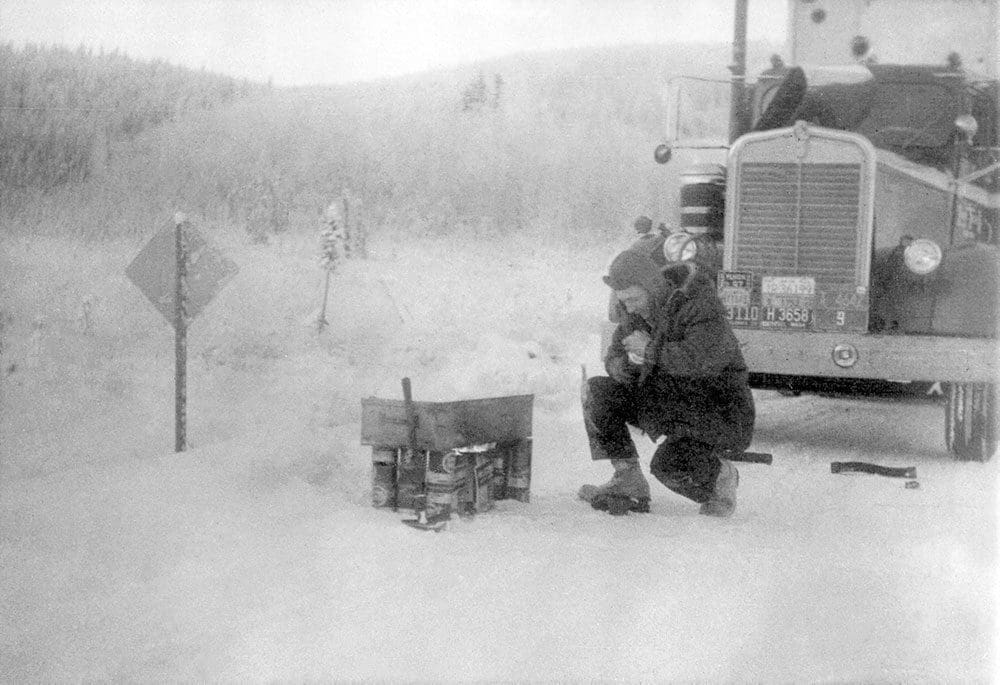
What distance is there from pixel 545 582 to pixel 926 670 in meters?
1.26

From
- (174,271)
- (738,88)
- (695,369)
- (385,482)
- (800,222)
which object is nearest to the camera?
(385,482)

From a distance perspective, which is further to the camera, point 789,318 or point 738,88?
point 738,88

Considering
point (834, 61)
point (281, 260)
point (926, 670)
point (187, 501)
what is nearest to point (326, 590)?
point (187, 501)

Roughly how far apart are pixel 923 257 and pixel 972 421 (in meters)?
1.16

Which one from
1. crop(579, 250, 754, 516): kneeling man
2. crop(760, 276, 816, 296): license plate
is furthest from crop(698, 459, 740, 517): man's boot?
crop(760, 276, 816, 296): license plate

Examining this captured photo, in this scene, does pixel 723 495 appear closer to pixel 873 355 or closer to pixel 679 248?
pixel 873 355

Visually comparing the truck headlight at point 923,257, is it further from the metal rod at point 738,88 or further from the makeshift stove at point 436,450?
the makeshift stove at point 436,450

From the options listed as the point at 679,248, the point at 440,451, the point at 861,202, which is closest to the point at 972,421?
the point at 861,202

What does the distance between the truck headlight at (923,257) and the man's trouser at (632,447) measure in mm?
3285

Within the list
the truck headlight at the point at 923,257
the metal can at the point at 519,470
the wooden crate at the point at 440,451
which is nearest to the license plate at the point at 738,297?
the truck headlight at the point at 923,257

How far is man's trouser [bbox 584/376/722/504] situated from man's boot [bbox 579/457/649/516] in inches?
2.3

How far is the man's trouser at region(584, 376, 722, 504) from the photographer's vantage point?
533cm

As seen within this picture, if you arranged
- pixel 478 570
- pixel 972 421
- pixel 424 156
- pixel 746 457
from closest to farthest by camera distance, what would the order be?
pixel 478 570, pixel 746 457, pixel 972 421, pixel 424 156

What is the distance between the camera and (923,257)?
26.0 feet
